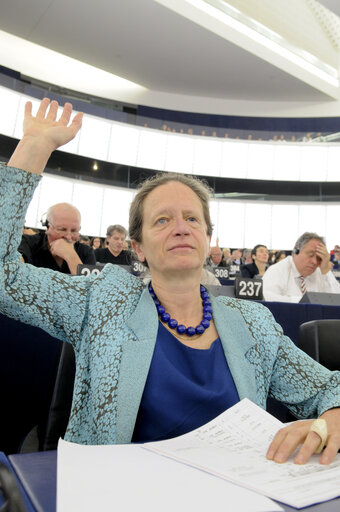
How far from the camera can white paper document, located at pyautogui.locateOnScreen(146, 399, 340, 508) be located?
56 cm

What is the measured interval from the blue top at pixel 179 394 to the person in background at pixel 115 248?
4.62 metres

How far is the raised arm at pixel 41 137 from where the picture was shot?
105cm

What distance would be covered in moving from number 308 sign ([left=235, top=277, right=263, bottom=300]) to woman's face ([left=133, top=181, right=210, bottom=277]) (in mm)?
2286

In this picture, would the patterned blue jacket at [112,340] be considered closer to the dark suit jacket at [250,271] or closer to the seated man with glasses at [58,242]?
the seated man with glasses at [58,242]

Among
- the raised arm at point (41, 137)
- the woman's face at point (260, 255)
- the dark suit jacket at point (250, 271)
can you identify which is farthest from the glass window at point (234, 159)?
the raised arm at point (41, 137)

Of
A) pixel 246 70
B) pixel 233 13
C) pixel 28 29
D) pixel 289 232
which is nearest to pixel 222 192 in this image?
pixel 289 232

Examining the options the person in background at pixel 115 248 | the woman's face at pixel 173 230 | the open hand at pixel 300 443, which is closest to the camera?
the open hand at pixel 300 443

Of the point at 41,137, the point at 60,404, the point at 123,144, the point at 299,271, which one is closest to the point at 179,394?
the point at 60,404

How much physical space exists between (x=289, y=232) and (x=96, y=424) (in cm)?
1504

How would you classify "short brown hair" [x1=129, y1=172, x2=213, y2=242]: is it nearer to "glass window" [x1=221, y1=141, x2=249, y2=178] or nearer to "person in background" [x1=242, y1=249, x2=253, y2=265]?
"person in background" [x1=242, y1=249, x2=253, y2=265]

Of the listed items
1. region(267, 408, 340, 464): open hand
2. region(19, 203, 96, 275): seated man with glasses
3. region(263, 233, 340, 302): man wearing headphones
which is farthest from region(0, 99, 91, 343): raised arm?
region(263, 233, 340, 302): man wearing headphones

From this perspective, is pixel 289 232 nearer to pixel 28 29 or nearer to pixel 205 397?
pixel 28 29

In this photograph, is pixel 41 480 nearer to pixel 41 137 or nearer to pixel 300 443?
pixel 300 443

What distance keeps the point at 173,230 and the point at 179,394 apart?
0.44 meters
